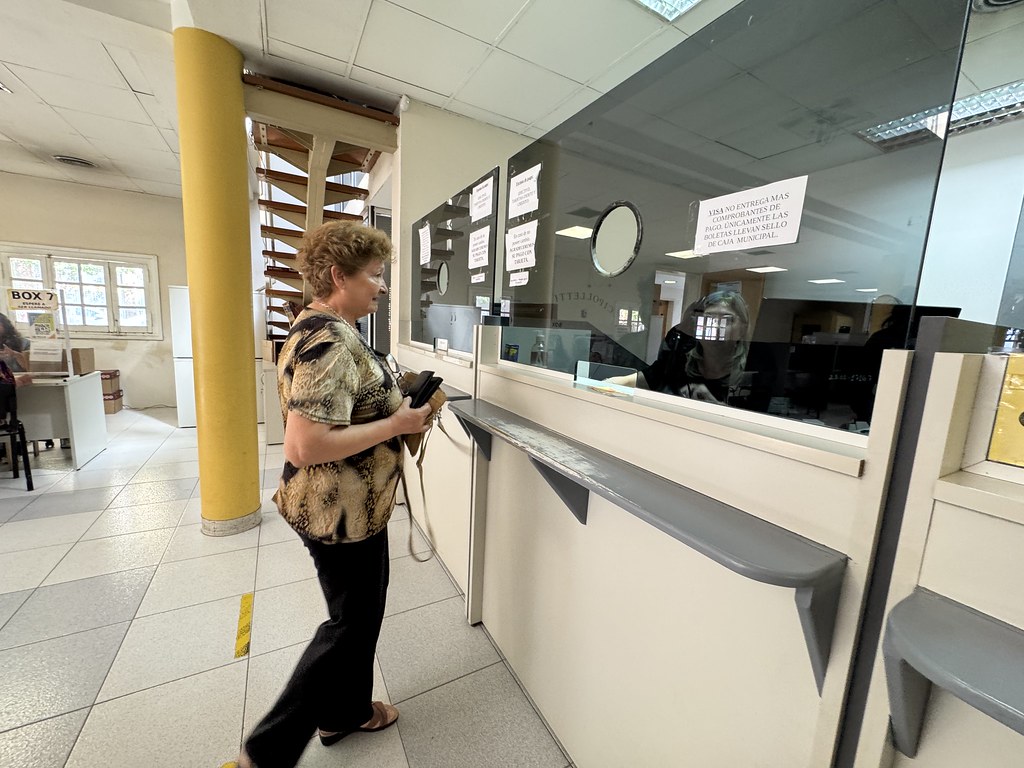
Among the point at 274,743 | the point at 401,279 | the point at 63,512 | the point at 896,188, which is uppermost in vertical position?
the point at 896,188

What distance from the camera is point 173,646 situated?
5.57 ft

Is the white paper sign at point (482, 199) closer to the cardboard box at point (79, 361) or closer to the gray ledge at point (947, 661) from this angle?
the gray ledge at point (947, 661)

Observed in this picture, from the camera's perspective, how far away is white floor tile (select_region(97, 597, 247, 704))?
1.54 m

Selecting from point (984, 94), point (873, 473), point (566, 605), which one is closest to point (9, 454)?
point (566, 605)

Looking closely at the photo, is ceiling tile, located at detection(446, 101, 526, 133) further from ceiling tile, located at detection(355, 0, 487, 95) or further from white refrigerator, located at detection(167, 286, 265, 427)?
white refrigerator, located at detection(167, 286, 265, 427)

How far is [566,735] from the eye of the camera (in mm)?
1308

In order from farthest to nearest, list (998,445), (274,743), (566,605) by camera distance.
→ (566,605), (274,743), (998,445)

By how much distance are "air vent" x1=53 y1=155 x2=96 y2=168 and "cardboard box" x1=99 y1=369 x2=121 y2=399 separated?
8.20 feet

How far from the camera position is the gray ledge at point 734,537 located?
1.81ft

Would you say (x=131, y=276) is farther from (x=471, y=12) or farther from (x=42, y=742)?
(x=42, y=742)

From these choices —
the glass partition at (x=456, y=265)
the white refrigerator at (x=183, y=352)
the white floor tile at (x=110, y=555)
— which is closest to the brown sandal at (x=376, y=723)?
the glass partition at (x=456, y=265)

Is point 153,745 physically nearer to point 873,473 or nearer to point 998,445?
point 873,473

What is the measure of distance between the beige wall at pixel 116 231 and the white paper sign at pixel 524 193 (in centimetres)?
641

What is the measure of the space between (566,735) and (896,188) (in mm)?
2045
